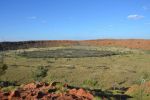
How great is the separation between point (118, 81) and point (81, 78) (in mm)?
4879

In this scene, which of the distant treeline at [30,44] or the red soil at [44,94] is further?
the distant treeline at [30,44]

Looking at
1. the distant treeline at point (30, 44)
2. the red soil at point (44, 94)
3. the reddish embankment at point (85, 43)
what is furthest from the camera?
the reddish embankment at point (85, 43)

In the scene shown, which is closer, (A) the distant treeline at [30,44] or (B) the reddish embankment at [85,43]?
(A) the distant treeline at [30,44]

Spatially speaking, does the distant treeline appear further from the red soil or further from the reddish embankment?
the red soil

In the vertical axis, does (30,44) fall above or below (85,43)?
above

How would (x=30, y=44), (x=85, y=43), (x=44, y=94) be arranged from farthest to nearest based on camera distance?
(x=85, y=43) → (x=30, y=44) → (x=44, y=94)

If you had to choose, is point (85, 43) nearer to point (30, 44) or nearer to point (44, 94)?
point (30, 44)

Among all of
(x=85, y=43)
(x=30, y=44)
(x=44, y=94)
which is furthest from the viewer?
(x=85, y=43)

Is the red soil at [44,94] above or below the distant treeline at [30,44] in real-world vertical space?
above

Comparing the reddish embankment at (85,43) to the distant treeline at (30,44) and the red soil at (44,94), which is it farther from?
the red soil at (44,94)

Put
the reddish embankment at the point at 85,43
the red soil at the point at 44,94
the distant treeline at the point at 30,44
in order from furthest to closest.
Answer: the reddish embankment at the point at 85,43, the distant treeline at the point at 30,44, the red soil at the point at 44,94

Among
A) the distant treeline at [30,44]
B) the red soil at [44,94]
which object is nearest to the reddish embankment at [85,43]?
the distant treeline at [30,44]

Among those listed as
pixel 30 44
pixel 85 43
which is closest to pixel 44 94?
pixel 30 44

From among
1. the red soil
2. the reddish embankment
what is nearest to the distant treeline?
the reddish embankment
